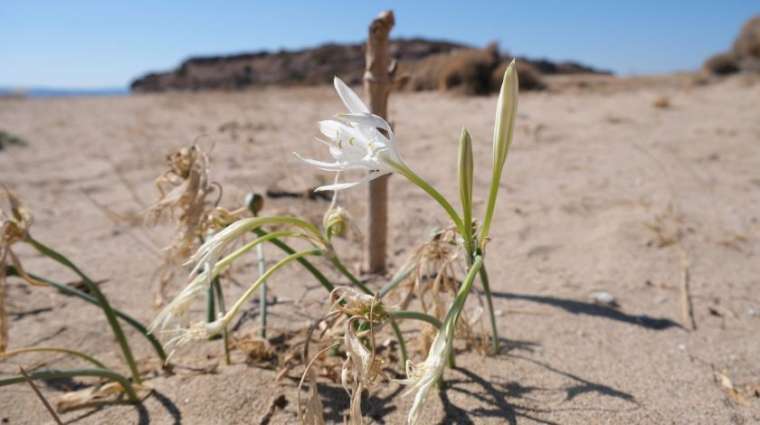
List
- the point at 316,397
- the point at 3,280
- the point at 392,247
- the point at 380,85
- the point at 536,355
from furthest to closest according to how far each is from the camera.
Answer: the point at 392,247 < the point at 380,85 < the point at 536,355 < the point at 3,280 < the point at 316,397

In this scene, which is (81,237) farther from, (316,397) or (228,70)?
(228,70)

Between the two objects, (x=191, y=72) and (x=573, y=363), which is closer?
(x=573, y=363)

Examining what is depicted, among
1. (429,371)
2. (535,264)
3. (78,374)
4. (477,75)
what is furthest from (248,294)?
(477,75)

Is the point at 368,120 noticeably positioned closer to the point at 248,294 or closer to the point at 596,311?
the point at 248,294

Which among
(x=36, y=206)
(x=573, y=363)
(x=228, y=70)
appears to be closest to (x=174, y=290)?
(x=573, y=363)

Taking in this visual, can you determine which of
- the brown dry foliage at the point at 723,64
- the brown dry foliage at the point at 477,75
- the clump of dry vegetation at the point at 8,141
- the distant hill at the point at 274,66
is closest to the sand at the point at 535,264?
the clump of dry vegetation at the point at 8,141

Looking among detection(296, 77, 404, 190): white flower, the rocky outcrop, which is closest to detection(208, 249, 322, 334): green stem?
detection(296, 77, 404, 190): white flower

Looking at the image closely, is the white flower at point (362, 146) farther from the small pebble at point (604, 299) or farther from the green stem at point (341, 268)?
the small pebble at point (604, 299)
